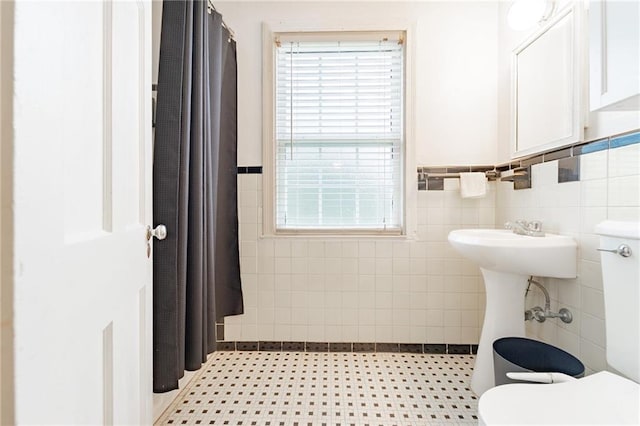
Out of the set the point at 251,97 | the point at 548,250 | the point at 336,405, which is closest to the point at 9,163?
the point at 336,405

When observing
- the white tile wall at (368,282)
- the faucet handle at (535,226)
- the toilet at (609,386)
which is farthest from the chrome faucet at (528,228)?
the toilet at (609,386)

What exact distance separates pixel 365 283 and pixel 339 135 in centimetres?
98

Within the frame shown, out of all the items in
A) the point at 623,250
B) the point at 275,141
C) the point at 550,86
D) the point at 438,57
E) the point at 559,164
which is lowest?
the point at 623,250

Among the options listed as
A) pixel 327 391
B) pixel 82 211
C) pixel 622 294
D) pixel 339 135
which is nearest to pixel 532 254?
pixel 622 294

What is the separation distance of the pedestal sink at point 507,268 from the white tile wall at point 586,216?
0.25 ft

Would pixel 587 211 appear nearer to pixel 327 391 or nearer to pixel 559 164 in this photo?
pixel 559 164

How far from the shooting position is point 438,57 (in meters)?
2.12

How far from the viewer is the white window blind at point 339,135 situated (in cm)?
216

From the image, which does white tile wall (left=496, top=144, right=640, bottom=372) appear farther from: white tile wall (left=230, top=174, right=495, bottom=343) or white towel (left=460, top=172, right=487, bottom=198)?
white tile wall (left=230, top=174, right=495, bottom=343)

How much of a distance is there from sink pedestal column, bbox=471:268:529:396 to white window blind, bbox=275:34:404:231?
71 cm

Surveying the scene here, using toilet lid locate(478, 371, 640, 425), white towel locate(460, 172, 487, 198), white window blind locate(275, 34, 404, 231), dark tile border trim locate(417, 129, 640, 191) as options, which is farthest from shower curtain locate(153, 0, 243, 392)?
white towel locate(460, 172, 487, 198)

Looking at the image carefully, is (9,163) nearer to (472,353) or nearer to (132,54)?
(132,54)

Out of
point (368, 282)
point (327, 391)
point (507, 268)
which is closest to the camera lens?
point (507, 268)

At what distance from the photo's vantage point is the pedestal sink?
1426 mm
